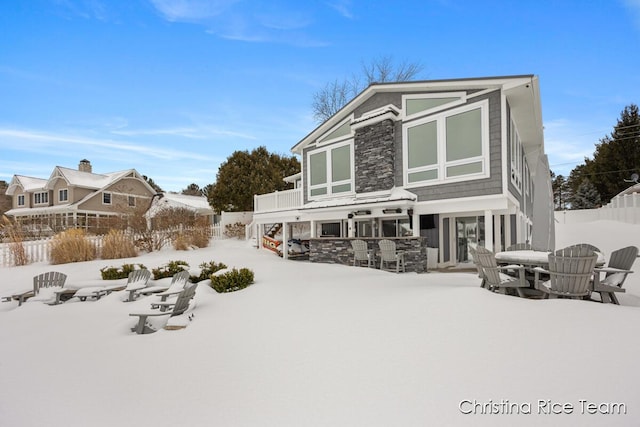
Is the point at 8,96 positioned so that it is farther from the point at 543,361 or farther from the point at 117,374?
the point at 543,361

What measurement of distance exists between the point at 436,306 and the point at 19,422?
5014 mm

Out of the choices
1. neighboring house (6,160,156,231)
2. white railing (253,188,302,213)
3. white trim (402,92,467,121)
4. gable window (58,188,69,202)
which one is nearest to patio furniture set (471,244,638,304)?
white trim (402,92,467,121)

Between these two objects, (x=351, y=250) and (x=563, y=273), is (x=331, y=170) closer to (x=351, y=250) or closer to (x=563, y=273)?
(x=351, y=250)

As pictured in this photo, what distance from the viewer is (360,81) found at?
86.0 feet

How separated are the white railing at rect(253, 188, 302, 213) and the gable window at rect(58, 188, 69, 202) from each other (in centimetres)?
2422

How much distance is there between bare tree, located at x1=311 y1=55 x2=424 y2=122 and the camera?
82.1 ft

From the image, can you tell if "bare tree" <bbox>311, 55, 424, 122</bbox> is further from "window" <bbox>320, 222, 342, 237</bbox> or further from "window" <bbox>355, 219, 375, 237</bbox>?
"window" <bbox>355, 219, 375, 237</bbox>

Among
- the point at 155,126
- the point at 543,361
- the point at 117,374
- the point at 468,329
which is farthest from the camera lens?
the point at 155,126

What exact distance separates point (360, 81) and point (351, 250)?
19.7 metres

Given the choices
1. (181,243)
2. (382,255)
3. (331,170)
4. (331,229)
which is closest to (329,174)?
(331,170)

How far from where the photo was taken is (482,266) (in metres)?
5.71

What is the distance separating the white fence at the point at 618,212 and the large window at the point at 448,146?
19.7 meters

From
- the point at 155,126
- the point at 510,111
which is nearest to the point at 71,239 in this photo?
the point at 155,126

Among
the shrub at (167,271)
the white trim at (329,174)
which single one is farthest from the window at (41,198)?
the white trim at (329,174)
